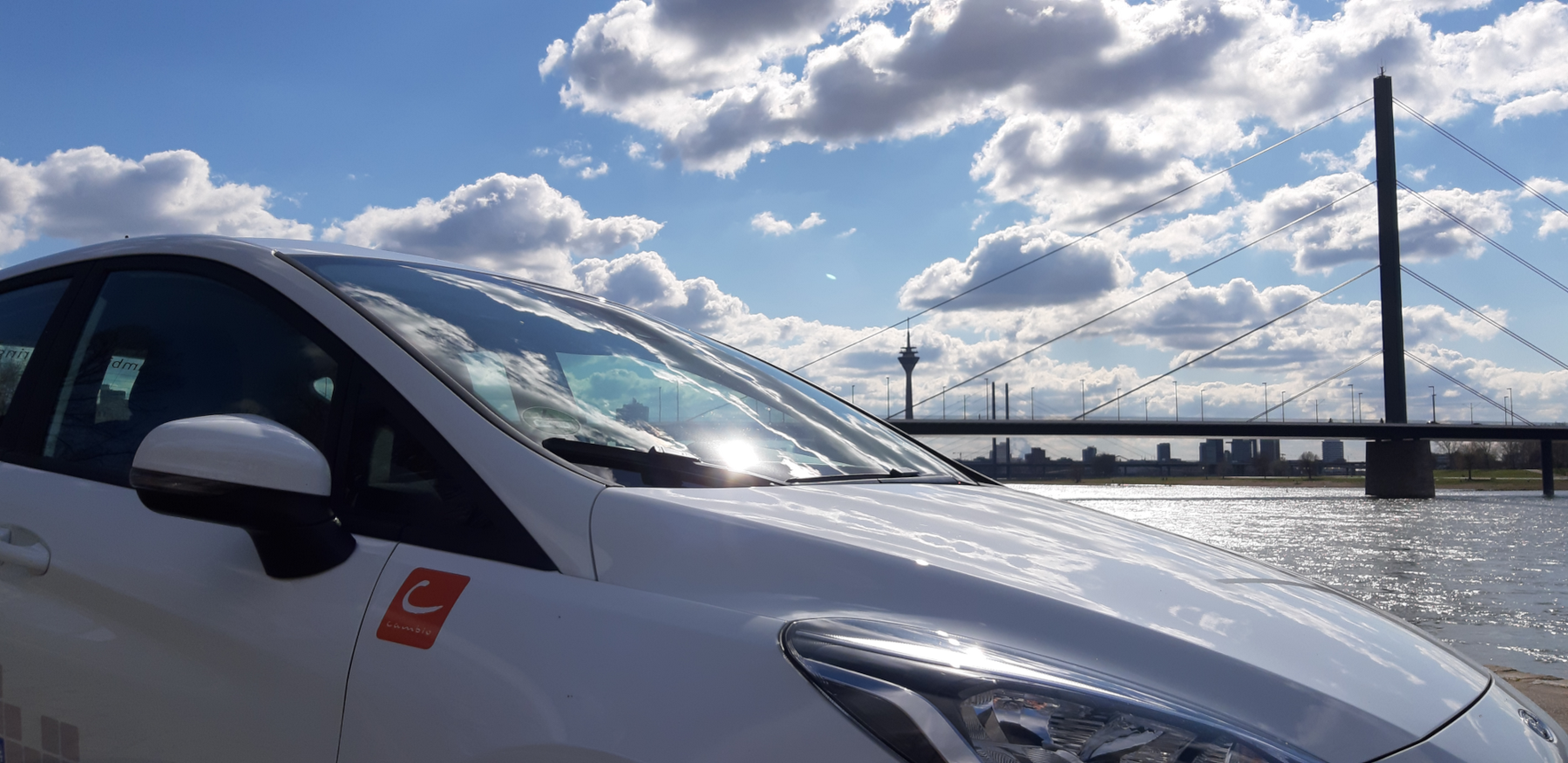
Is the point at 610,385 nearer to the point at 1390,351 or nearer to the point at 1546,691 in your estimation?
the point at 1546,691

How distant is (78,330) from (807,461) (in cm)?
149

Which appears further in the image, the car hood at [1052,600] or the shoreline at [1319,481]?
the shoreline at [1319,481]

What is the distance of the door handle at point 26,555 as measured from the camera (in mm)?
1702

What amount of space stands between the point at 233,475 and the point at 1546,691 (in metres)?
5.28

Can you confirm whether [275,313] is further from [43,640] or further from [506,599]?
[506,599]

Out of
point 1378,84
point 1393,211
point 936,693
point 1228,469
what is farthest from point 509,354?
point 1228,469

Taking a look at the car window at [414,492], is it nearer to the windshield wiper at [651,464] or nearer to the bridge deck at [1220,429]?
the windshield wiper at [651,464]

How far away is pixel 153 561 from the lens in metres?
1.60

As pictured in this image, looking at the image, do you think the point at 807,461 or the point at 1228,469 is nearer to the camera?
the point at 807,461

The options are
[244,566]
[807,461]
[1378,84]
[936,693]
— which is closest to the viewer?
[936,693]

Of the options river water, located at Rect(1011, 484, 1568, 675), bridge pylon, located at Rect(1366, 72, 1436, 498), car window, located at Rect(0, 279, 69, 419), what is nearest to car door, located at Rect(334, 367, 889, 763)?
car window, located at Rect(0, 279, 69, 419)

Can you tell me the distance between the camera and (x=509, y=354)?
74.8 inches

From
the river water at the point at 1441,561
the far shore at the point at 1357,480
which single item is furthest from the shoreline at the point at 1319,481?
the river water at the point at 1441,561

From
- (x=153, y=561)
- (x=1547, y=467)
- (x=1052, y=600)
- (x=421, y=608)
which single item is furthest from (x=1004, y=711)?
(x=1547, y=467)
